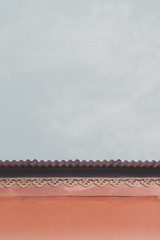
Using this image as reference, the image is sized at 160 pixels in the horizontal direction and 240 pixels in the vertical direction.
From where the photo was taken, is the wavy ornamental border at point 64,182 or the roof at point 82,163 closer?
the roof at point 82,163

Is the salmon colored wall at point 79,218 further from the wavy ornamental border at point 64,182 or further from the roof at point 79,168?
the roof at point 79,168

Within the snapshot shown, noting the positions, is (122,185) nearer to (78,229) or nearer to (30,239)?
(78,229)

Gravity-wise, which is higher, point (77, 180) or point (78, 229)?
point (77, 180)

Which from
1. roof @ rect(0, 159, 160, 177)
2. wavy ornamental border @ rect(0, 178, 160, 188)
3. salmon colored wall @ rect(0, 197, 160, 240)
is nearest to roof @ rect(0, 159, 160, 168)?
roof @ rect(0, 159, 160, 177)

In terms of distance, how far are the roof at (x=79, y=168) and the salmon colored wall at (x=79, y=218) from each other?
0.41 meters

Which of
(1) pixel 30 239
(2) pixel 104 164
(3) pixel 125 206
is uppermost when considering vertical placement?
(2) pixel 104 164

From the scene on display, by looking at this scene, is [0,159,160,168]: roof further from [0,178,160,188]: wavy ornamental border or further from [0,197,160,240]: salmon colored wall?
[0,197,160,240]: salmon colored wall

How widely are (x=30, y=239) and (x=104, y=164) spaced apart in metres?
1.48

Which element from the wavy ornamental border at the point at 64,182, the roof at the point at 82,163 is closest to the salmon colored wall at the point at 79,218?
the wavy ornamental border at the point at 64,182

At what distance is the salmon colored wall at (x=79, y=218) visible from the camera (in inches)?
309

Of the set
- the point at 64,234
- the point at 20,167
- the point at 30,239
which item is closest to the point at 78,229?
the point at 64,234

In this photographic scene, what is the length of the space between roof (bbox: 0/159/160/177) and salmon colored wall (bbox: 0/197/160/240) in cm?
41

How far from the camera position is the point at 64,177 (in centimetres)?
794

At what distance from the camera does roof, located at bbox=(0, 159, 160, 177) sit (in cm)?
777
